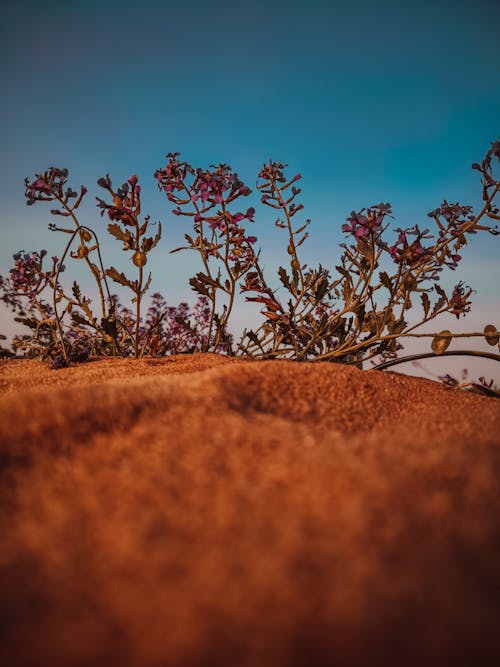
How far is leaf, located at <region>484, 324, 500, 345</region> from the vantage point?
203 cm

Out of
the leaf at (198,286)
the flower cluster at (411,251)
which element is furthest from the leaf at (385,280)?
the leaf at (198,286)

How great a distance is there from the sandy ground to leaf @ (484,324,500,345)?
123 cm

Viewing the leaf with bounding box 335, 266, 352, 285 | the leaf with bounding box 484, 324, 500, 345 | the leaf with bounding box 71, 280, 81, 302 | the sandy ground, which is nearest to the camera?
the sandy ground

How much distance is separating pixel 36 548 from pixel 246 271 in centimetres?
220

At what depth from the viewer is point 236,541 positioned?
54cm

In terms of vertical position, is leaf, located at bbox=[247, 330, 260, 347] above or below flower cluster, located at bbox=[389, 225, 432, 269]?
below

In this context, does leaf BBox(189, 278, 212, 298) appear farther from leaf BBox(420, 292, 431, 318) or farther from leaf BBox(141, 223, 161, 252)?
leaf BBox(420, 292, 431, 318)

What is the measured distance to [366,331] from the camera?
244cm

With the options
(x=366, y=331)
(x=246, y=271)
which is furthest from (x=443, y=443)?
(x=246, y=271)

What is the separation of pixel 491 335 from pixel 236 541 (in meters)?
1.96

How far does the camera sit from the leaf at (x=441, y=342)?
6.87 feet

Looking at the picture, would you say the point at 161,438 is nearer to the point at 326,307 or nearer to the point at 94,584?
the point at 94,584

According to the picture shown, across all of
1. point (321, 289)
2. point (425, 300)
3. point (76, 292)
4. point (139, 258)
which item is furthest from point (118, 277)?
point (425, 300)

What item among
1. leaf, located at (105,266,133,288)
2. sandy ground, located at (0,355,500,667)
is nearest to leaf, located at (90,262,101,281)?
leaf, located at (105,266,133,288)
